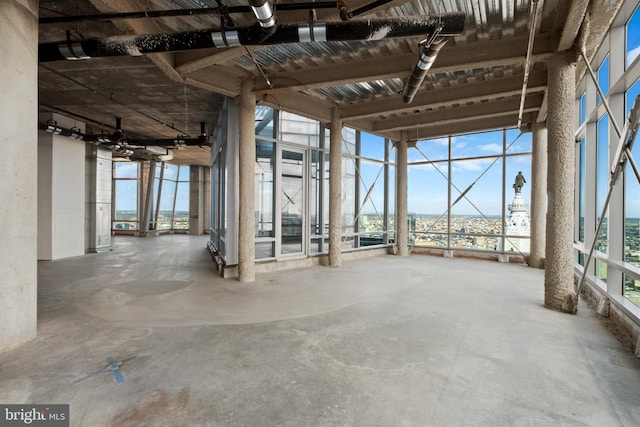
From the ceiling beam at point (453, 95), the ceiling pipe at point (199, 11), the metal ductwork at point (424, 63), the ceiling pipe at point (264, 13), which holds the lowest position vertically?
the ceiling pipe at point (264, 13)

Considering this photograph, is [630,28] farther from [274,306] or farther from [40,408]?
[40,408]

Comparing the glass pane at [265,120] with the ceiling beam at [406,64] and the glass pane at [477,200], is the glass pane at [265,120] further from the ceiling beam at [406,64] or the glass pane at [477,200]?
the glass pane at [477,200]

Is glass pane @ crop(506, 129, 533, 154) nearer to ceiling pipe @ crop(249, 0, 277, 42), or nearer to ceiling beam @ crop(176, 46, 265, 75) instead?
ceiling beam @ crop(176, 46, 265, 75)

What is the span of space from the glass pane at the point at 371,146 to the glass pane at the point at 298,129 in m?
1.61

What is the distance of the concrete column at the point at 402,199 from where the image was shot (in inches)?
333

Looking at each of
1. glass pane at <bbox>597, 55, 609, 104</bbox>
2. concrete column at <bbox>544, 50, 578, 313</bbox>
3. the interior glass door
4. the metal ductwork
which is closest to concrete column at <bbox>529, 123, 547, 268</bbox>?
glass pane at <bbox>597, 55, 609, 104</bbox>

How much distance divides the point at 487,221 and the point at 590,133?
Result: 142 inches

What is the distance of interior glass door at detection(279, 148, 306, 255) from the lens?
20.9 feet

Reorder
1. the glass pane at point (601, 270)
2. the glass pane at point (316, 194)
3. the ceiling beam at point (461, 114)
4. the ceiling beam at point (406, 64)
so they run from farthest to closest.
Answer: the glass pane at point (316, 194), the ceiling beam at point (461, 114), the glass pane at point (601, 270), the ceiling beam at point (406, 64)

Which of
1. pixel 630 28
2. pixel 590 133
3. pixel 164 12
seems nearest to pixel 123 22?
pixel 164 12

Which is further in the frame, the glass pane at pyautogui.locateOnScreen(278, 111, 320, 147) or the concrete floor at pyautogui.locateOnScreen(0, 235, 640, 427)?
the glass pane at pyautogui.locateOnScreen(278, 111, 320, 147)

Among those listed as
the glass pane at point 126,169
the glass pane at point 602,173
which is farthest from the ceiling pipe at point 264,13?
the glass pane at point 126,169

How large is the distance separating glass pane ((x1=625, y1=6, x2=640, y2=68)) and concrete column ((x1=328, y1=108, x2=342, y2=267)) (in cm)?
448

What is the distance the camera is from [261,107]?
20.2 feet
